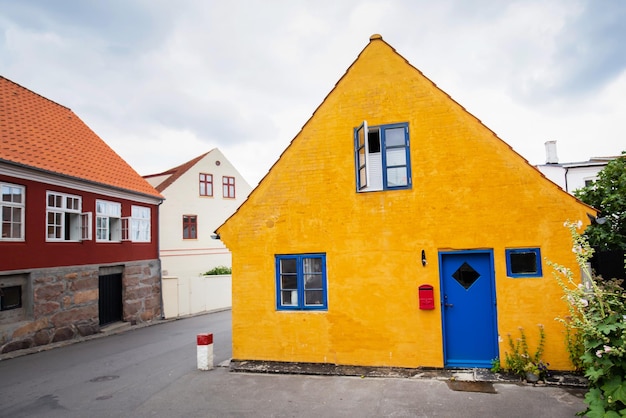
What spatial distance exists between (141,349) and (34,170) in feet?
21.9

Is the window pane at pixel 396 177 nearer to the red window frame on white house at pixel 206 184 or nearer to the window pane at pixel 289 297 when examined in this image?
the window pane at pixel 289 297

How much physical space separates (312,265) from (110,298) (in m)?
12.0

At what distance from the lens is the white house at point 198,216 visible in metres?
25.7

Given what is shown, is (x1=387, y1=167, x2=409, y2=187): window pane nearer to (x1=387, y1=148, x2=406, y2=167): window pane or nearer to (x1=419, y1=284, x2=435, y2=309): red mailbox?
(x1=387, y1=148, x2=406, y2=167): window pane

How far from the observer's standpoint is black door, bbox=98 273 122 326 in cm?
1591

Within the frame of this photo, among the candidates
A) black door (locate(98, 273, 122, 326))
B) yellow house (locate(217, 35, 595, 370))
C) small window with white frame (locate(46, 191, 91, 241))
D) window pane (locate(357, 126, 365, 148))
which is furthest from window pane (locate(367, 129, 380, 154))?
black door (locate(98, 273, 122, 326))

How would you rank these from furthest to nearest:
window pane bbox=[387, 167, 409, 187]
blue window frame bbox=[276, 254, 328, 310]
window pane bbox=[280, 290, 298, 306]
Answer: window pane bbox=[280, 290, 298, 306] → blue window frame bbox=[276, 254, 328, 310] → window pane bbox=[387, 167, 409, 187]

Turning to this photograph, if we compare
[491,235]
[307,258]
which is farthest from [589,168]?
[307,258]

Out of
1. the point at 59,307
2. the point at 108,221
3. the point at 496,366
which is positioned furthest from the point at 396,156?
the point at 108,221

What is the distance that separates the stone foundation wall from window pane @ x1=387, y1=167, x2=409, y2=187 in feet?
38.6

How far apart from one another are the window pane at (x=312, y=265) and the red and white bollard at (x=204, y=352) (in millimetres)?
2636

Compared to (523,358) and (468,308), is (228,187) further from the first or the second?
(523,358)

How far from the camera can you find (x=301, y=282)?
8211 millimetres

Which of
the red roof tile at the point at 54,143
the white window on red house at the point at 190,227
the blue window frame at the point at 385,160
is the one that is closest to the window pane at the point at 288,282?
the blue window frame at the point at 385,160
